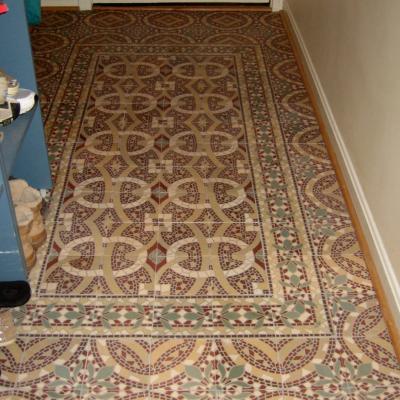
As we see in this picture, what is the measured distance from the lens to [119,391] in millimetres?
1794

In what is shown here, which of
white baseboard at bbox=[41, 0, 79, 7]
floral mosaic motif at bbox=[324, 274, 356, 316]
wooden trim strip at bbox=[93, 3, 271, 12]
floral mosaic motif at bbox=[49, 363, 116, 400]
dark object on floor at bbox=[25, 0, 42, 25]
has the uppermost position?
dark object on floor at bbox=[25, 0, 42, 25]

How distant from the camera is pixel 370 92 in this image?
2324 mm

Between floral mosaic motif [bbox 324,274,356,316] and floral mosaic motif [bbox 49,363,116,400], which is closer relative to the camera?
floral mosaic motif [bbox 49,363,116,400]

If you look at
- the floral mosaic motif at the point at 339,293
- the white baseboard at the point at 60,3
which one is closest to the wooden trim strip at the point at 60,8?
the white baseboard at the point at 60,3

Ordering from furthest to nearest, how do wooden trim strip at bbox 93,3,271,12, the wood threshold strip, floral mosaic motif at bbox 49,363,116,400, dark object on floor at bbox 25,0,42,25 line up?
1. wooden trim strip at bbox 93,3,271,12
2. dark object on floor at bbox 25,0,42,25
3. the wood threshold strip
4. floral mosaic motif at bbox 49,363,116,400

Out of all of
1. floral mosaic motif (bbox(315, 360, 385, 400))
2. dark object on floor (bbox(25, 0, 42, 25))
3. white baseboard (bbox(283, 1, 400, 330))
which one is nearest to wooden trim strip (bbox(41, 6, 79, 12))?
dark object on floor (bbox(25, 0, 42, 25))

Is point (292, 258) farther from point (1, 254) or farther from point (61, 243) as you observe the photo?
point (1, 254)

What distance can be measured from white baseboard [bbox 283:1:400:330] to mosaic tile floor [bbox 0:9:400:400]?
0.23 feet

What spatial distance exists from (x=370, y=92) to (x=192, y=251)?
923 mm

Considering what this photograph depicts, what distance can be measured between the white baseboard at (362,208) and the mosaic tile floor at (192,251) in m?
0.07

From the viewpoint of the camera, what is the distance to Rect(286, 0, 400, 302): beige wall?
2055 millimetres

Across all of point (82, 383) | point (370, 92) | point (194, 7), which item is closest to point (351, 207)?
point (370, 92)

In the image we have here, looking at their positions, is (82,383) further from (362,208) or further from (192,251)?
(362,208)

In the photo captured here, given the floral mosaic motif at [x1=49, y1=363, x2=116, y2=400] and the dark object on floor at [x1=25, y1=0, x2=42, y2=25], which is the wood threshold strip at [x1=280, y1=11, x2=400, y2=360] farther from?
the dark object on floor at [x1=25, y1=0, x2=42, y2=25]
